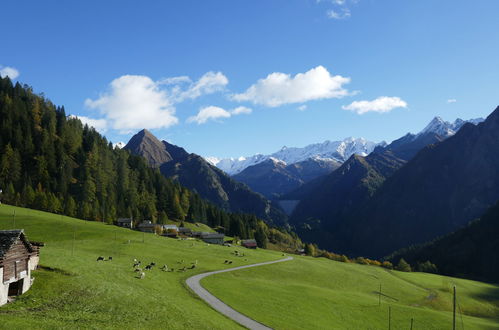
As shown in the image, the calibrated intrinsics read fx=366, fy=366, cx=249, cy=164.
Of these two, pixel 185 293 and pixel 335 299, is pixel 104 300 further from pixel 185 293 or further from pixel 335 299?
pixel 335 299

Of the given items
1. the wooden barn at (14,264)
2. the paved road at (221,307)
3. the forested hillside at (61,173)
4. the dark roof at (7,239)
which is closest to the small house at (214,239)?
the forested hillside at (61,173)

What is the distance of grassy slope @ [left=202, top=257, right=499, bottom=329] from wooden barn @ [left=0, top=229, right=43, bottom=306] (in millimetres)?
28974

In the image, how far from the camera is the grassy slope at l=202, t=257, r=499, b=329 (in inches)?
2328

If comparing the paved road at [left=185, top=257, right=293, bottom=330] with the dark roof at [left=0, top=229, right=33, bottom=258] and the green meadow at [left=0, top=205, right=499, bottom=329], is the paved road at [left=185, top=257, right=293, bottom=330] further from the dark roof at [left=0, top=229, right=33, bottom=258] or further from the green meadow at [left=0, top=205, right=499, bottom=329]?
the dark roof at [left=0, top=229, right=33, bottom=258]

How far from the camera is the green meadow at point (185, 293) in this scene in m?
38.5

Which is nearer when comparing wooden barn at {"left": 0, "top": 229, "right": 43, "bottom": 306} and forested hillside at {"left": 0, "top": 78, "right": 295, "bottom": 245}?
wooden barn at {"left": 0, "top": 229, "right": 43, "bottom": 306}

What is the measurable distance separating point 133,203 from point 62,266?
12923 centimetres

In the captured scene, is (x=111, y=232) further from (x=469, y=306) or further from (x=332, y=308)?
(x=469, y=306)

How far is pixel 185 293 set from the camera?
58125 mm

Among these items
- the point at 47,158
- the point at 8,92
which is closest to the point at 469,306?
the point at 47,158

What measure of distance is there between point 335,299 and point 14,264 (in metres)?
57.9

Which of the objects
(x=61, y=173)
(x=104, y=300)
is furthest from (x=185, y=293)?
(x=61, y=173)

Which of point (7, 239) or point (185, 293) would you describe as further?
point (185, 293)

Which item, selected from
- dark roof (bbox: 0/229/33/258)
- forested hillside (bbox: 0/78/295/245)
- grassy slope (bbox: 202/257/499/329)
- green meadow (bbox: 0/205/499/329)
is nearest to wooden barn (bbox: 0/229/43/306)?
dark roof (bbox: 0/229/33/258)
